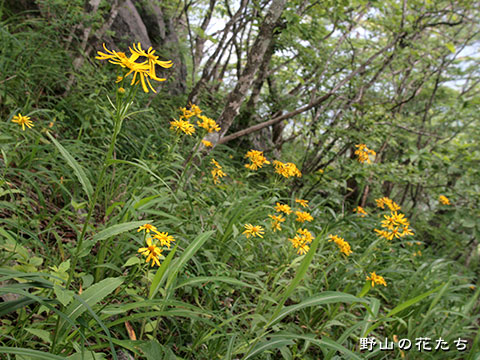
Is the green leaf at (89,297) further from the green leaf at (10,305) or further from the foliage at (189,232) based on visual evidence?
the green leaf at (10,305)

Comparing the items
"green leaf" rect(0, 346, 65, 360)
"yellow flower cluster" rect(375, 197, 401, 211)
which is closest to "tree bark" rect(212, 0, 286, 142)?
"yellow flower cluster" rect(375, 197, 401, 211)

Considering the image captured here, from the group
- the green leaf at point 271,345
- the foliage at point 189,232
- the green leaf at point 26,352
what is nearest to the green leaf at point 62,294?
the foliage at point 189,232

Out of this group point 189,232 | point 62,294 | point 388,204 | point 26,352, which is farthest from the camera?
point 388,204

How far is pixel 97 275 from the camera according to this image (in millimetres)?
1315

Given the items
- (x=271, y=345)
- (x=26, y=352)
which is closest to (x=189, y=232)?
(x=271, y=345)

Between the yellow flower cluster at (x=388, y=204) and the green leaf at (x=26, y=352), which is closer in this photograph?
the green leaf at (x=26, y=352)

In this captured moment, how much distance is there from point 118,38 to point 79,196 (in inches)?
118

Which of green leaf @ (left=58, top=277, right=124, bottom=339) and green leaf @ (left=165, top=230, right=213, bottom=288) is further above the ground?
green leaf @ (left=165, top=230, right=213, bottom=288)

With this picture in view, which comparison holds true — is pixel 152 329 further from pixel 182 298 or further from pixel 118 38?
pixel 118 38

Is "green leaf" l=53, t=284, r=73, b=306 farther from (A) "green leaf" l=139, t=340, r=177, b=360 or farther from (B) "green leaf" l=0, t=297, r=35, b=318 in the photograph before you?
(A) "green leaf" l=139, t=340, r=177, b=360

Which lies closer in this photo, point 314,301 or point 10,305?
point 10,305

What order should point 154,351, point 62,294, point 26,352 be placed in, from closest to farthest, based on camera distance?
point 26,352 < point 62,294 < point 154,351

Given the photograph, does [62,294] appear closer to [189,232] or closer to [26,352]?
[26,352]


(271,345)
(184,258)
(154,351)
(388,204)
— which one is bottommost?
(154,351)
